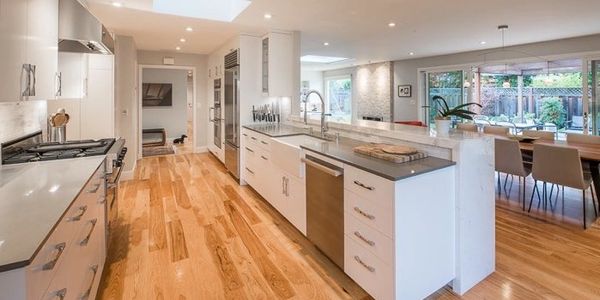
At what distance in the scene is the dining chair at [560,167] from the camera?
10.5ft

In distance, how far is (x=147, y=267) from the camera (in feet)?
8.18

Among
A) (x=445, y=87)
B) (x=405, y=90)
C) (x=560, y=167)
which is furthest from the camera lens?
(x=405, y=90)

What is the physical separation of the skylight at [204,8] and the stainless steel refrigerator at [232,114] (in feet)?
2.70

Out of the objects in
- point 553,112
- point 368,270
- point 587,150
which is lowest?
point 368,270

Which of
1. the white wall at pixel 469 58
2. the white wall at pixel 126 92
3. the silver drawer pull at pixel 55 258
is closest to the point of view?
the silver drawer pull at pixel 55 258

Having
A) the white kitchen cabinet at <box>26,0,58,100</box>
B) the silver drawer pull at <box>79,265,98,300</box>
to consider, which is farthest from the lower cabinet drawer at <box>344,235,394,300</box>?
the white kitchen cabinet at <box>26,0,58,100</box>

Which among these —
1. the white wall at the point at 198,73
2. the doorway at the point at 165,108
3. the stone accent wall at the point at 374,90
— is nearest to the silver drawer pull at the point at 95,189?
the white wall at the point at 198,73

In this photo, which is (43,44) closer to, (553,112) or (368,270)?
(368,270)

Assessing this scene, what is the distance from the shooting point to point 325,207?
2453mm

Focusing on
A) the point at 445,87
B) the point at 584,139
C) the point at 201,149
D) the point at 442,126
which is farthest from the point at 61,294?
the point at 445,87

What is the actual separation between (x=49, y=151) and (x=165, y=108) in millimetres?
7486

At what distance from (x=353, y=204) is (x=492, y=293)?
1.12 m

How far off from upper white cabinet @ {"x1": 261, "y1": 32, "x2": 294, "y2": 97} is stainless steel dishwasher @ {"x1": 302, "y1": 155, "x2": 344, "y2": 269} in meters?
2.39

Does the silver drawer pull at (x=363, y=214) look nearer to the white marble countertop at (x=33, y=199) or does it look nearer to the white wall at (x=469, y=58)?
the white marble countertop at (x=33, y=199)
